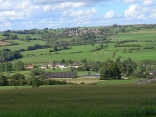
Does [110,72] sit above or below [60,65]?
above

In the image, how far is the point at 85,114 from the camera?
1211 inches

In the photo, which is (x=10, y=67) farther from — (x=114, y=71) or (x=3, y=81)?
→ (x=114, y=71)

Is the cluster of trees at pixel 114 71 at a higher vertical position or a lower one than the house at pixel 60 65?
higher

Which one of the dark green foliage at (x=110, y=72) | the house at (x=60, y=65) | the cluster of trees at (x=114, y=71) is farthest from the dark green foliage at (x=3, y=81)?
the house at (x=60, y=65)

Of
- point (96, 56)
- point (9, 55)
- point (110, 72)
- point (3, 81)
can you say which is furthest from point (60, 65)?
point (3, 81)

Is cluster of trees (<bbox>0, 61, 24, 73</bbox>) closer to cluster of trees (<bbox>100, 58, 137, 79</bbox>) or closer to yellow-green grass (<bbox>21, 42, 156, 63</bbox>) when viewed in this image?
yellow-green grass (<bbox>21, 42, 156, 63</bbox>)

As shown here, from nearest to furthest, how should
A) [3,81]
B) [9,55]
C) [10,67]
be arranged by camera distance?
[3,81] < [10,67] < [9,55]

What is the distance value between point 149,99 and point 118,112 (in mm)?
10486

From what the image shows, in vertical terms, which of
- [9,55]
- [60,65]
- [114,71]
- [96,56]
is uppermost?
[114,71]

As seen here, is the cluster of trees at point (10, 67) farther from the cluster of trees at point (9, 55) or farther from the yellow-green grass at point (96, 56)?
the cluster of trees at point (9, 55)

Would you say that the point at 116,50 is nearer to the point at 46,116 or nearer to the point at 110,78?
the point at 110,78

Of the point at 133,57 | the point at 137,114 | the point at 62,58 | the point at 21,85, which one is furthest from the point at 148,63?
the point at 137,114

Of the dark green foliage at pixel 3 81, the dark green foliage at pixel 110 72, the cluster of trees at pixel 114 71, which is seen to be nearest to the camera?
the dark green foliage at pixel 3 81

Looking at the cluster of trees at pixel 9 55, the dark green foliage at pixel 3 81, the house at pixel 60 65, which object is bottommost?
the house at pixel 60 65
